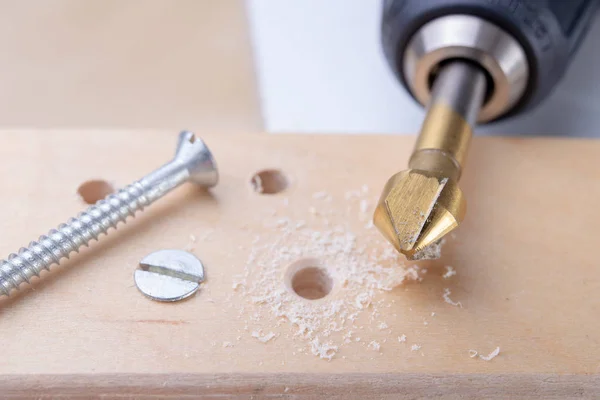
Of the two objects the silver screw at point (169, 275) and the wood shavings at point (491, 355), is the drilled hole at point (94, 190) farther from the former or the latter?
the wood shavings at point (491, 355)

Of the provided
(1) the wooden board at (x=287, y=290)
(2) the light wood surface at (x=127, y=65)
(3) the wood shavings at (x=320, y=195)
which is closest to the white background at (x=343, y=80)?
(2) the light wood surface at (x=127, y=65)

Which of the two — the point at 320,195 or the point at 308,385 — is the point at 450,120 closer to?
the point at 320,195

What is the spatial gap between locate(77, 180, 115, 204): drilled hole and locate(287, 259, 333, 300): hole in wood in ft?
0.61

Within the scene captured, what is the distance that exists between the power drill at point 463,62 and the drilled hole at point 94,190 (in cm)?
25

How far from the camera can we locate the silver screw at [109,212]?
0.44 meters

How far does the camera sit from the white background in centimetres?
80

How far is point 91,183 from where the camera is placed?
554 millimetres

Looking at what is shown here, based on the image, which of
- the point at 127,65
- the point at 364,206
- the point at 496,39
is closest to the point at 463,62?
the point at 496,39

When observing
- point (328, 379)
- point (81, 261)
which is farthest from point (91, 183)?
point (328, 379)

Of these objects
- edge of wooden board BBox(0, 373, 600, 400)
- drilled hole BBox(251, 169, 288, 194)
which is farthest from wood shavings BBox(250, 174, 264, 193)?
edge of wooden board BBox(0, 373, 600, 400)

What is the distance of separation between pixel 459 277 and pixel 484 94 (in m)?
0.22

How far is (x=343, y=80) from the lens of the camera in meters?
0.89

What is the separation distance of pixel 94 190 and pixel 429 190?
30 cm

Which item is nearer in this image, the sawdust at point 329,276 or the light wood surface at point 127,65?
the sawdust at point 329,276
